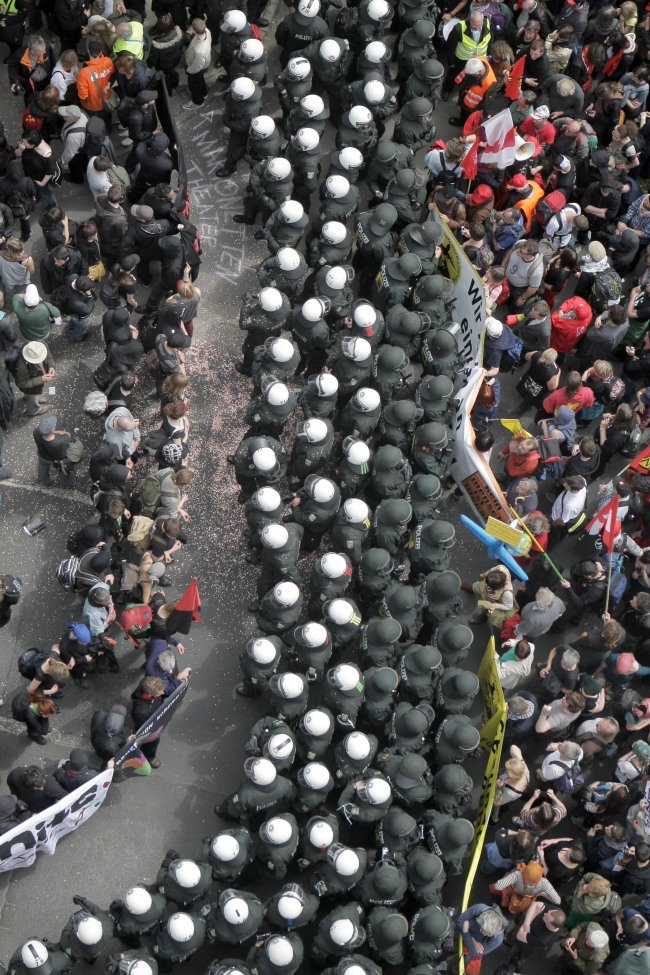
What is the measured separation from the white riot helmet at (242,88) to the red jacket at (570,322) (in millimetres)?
5202

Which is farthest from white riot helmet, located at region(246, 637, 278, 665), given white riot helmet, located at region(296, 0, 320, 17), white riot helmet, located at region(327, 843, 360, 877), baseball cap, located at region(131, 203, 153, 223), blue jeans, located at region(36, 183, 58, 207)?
white riot helmet, located at region(296, 0, 320, 17)

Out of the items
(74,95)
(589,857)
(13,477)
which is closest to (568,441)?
(589,857)

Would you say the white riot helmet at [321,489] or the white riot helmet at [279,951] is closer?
the white riot helmet at [279,951]

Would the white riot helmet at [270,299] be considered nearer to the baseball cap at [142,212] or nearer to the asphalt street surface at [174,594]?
the asphalt street surface at [174,594]

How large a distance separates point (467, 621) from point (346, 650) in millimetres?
1637

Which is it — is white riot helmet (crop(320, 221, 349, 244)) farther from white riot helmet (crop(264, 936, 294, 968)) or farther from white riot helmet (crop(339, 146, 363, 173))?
white riot helmet (crop(264, 936, 294, 968))

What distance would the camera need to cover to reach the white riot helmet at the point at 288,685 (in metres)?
16.2

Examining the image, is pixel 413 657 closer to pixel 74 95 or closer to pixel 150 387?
pixel 150 387

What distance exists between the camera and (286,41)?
2142 centimetres

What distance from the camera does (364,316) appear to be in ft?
60.5

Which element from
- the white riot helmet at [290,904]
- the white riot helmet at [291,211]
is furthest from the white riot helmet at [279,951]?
the white riot helmet at [291,211]

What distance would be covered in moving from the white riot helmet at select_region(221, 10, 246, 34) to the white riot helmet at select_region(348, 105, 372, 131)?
6.99 feet

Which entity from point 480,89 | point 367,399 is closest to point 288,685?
point 367,399

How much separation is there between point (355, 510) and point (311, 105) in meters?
6.20
